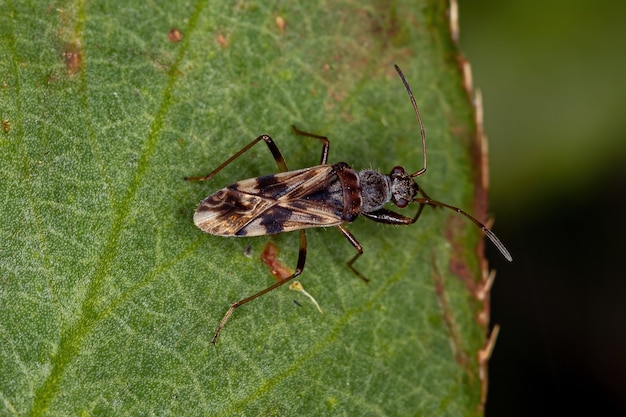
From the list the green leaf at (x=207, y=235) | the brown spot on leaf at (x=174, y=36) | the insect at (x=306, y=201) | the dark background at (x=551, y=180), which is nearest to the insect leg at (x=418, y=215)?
the insect at (x=306, y=201)

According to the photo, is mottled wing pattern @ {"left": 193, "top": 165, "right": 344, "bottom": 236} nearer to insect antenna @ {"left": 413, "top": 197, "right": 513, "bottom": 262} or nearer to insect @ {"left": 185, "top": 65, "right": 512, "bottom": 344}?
insect @ {"left": 185, "top": 65, "right": 512, "bottom": 344}

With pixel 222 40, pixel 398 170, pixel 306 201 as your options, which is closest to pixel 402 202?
pixel 398 170

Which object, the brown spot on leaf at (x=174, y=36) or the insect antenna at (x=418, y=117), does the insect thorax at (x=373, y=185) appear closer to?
the insect antenna at (x=418, y=117)

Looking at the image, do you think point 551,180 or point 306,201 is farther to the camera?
point 551,180

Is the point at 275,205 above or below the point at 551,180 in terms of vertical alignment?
below

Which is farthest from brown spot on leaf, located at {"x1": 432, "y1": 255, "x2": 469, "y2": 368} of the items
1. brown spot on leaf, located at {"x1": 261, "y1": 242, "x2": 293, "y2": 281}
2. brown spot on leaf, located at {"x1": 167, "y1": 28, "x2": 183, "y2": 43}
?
brown spot on leaf, located at {"x1": 167, "y1": 28, "x2": 183, "y2": 43}

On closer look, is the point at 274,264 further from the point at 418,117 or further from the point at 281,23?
the point at 281,23
